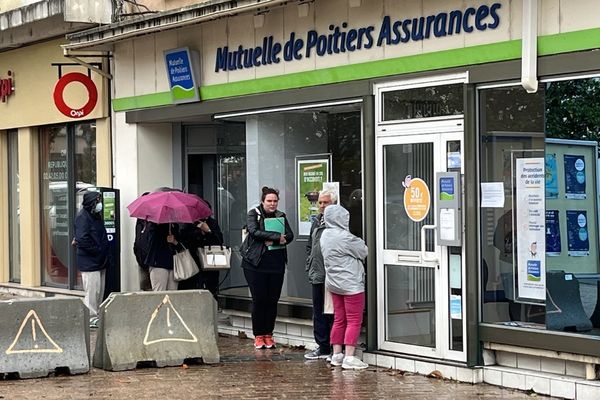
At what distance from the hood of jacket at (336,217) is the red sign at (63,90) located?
6467mm

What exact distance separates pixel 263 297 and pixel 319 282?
3.74 feet

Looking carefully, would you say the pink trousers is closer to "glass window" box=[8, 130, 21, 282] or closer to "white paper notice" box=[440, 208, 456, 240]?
"white paper notice" box=[440, 208, 456, 240]

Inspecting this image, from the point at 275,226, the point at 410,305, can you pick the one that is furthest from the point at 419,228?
the point at 275,226

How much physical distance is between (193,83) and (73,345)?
459 cm

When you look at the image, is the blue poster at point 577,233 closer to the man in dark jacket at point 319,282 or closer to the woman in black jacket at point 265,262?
the man in dark jacket at point 319,282

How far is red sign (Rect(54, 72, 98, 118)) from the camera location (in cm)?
Result: 1695

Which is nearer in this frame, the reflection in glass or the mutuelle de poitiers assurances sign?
the mutuelle de poitiers assurances sign

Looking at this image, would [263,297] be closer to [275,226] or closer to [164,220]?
[275,226]

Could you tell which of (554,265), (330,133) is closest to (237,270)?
(330,133)

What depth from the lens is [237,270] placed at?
1500 cm

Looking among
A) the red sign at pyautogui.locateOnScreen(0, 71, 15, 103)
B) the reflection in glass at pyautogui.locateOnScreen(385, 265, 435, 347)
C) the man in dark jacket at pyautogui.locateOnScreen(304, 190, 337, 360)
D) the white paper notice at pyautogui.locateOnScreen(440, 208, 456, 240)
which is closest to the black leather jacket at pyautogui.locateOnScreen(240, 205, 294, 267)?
the man in dark jacket at pyautogui.locateOnScreen(304, 190, 337, 360)

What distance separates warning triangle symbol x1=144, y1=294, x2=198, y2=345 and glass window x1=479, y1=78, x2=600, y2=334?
10.3 feet

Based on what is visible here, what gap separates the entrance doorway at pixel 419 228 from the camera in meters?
11.0

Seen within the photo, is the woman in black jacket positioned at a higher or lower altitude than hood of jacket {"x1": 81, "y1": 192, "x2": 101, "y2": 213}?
lower
